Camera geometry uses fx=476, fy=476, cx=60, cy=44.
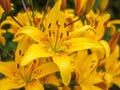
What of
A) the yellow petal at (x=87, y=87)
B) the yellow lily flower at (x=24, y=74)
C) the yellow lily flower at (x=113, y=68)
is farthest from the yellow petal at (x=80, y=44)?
the yellow lily flower at (x=113, y=68)

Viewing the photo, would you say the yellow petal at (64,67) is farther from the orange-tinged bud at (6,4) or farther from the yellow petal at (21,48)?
the orange-tinged bud at (6,4)

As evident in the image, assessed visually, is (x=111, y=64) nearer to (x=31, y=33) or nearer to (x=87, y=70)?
(x=87, y=70)

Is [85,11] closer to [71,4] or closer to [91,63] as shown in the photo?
[91,63]

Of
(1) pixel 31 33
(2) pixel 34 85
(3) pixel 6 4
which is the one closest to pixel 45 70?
(2) pixel 34 85

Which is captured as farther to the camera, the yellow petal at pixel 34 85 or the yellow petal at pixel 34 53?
the yellow petal at pixel 34 85

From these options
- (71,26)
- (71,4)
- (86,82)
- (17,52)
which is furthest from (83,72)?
(71,4)

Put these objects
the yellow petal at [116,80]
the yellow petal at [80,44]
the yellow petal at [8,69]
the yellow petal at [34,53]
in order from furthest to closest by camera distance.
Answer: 1. the yellow petal at [116,80]
2. the yellow petal at [8,69]
3. the yellow petal at [80,44]
4. the yellow petal at [34,53]

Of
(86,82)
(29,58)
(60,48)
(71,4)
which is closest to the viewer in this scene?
(29,58)
